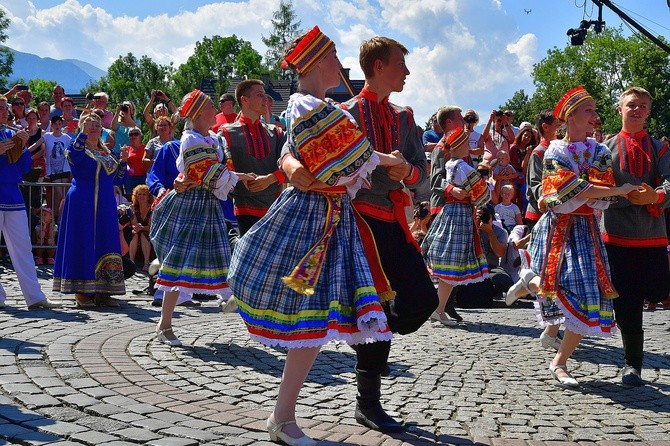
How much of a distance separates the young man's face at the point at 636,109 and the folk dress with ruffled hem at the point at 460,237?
2.71m

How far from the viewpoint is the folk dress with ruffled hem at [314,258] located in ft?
13.4

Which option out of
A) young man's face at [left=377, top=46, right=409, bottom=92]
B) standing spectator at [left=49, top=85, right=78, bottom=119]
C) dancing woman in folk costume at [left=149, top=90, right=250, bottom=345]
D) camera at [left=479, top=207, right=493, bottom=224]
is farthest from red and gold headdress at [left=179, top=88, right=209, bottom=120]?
standing spectator at [left=49, top=85, right=78, bottom=119]

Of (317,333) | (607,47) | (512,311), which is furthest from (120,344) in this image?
(607,47)

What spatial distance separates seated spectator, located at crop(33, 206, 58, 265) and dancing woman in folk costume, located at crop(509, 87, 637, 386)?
9.15 meters

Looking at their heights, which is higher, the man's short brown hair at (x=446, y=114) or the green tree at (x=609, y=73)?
the green tree at (x=609, y=73)

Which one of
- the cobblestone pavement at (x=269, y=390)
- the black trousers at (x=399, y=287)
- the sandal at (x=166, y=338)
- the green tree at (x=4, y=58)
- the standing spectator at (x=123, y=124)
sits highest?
the green tree at (x=4, y=58)

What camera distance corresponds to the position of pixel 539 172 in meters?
6.68

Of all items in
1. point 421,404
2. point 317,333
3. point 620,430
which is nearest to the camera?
point 317,333

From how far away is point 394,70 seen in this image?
4793mm

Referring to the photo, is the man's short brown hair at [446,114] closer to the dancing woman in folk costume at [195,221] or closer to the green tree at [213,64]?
the dancing woman in folk costume at [195,221]

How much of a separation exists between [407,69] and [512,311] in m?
6.25

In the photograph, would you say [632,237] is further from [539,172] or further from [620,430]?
[620,430]

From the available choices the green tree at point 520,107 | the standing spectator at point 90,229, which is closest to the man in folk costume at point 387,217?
the standing spectator at point 90,229

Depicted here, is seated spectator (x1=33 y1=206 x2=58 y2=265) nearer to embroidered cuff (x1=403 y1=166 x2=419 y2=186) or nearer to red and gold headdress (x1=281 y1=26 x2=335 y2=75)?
embroidered cuff (x1=403 y1=166 x2=419 y2=186)
